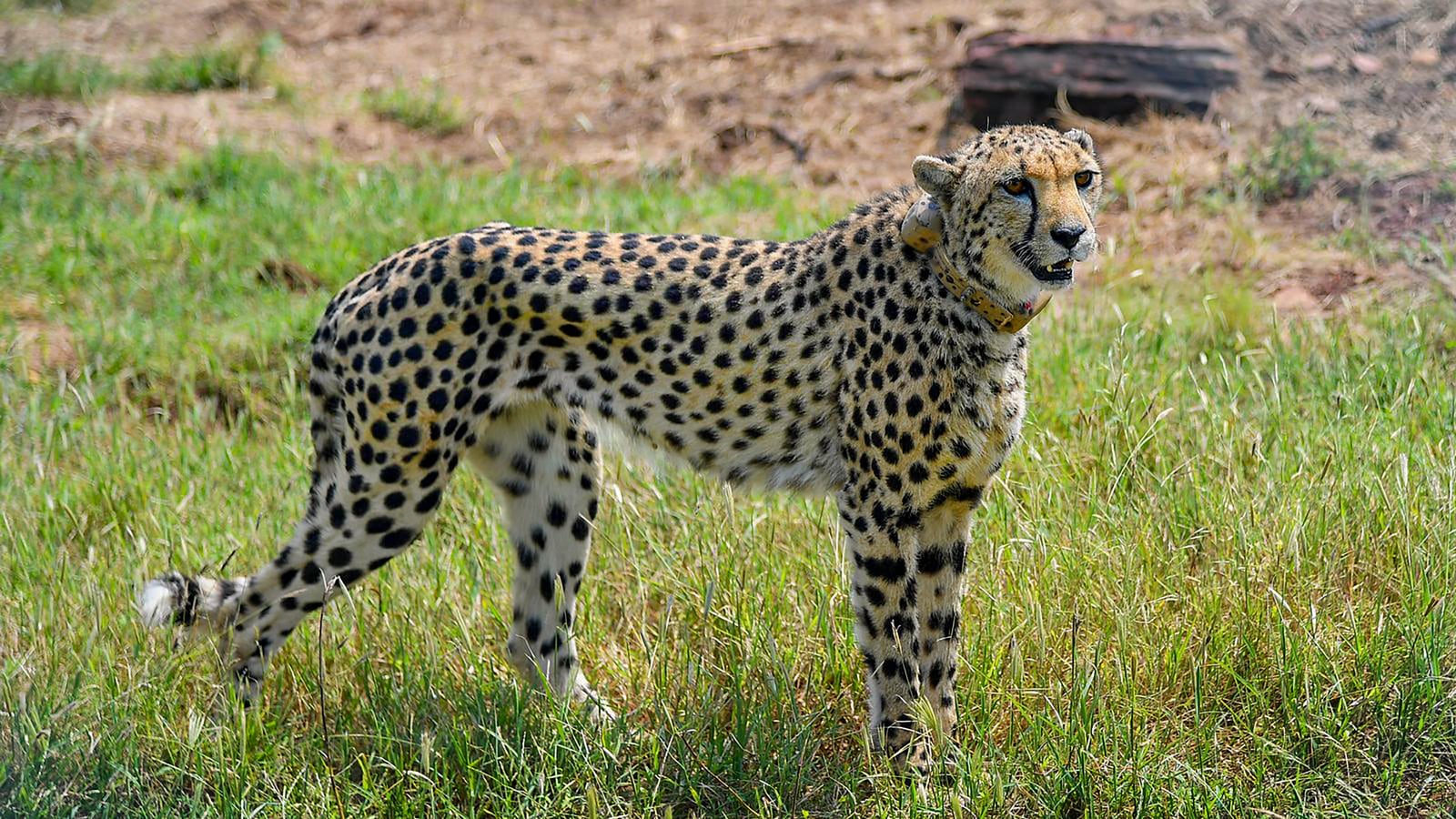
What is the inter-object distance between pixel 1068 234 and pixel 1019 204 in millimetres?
174

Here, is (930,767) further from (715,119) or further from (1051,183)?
(715,119)

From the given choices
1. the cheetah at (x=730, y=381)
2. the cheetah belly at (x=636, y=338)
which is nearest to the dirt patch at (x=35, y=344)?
the cheetah at (x=730, y=381)

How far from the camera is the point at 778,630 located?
4.57 metres

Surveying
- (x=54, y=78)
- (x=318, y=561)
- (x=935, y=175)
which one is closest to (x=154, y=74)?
(x=54, y=78)

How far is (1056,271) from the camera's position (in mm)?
3834

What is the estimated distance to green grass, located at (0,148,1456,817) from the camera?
13.2ft

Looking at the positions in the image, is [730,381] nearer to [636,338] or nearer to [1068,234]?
[636,338]

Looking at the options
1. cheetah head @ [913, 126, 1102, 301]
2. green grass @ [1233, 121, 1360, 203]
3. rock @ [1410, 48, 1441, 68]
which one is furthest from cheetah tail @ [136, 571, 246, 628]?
rock @ [1410, 48, 1441, 68]

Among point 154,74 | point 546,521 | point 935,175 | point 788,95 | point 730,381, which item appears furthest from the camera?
point 154,74

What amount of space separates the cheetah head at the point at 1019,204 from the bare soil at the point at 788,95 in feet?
10.5

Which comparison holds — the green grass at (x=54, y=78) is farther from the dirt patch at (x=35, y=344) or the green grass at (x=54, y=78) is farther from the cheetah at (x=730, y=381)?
the cheetah at (x=730, y=381)

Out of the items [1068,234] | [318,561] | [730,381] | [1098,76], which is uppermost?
[1068,234]

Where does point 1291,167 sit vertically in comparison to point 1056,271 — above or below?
below

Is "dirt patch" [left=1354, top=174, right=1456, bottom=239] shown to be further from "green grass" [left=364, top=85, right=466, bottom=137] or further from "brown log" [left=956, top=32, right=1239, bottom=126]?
"green grass" [left=364, top=85, right=466, bottom=137]
